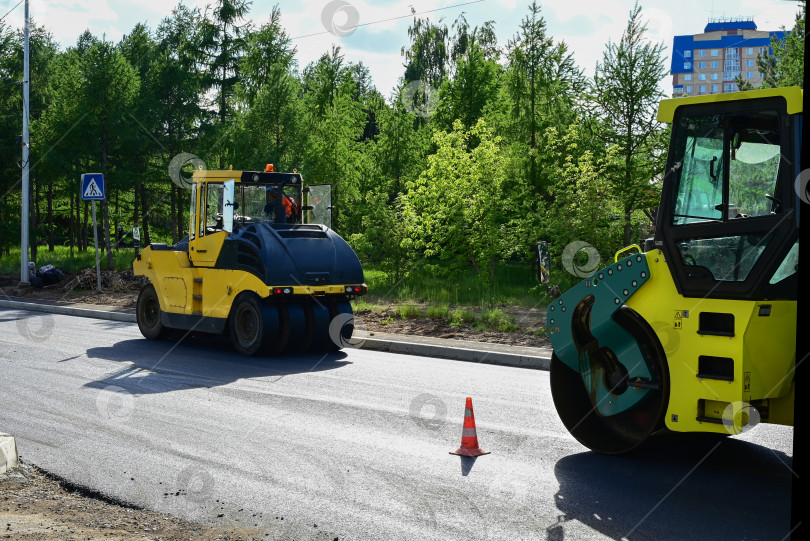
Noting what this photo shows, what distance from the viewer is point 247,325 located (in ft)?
42.4

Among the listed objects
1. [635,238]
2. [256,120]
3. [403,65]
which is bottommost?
[635,238]

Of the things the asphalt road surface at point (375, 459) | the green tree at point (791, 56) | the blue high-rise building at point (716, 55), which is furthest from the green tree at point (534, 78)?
the blue high-rise building at point (716, 55)

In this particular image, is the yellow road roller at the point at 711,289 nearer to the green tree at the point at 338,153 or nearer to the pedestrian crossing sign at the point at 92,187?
the pedestrian crossing sign at the point at 92,187

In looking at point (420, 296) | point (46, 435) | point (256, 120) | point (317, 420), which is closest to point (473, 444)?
point (317, 420)

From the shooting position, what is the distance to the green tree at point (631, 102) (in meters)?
20.9

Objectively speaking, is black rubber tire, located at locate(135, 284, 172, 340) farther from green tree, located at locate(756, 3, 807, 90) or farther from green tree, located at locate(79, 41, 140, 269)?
green tree, located at locate(756, 3, 807, 90)

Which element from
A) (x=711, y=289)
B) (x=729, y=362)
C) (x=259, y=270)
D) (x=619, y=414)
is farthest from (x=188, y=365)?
(x=729, y=362)

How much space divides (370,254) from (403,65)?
28.5 m

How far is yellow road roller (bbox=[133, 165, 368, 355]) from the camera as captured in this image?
41.4ft

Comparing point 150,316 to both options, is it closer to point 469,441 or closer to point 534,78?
point 469,441

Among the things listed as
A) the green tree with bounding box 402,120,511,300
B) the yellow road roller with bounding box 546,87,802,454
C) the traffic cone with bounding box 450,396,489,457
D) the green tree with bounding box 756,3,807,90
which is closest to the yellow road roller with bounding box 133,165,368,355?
the traffic cone with bounding box 450,396,489,457

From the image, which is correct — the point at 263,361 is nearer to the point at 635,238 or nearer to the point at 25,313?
the point at 25,313

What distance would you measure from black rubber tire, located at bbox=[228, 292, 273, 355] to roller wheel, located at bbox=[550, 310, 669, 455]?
6.36 metres

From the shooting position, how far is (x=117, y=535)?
4898 millimetres
